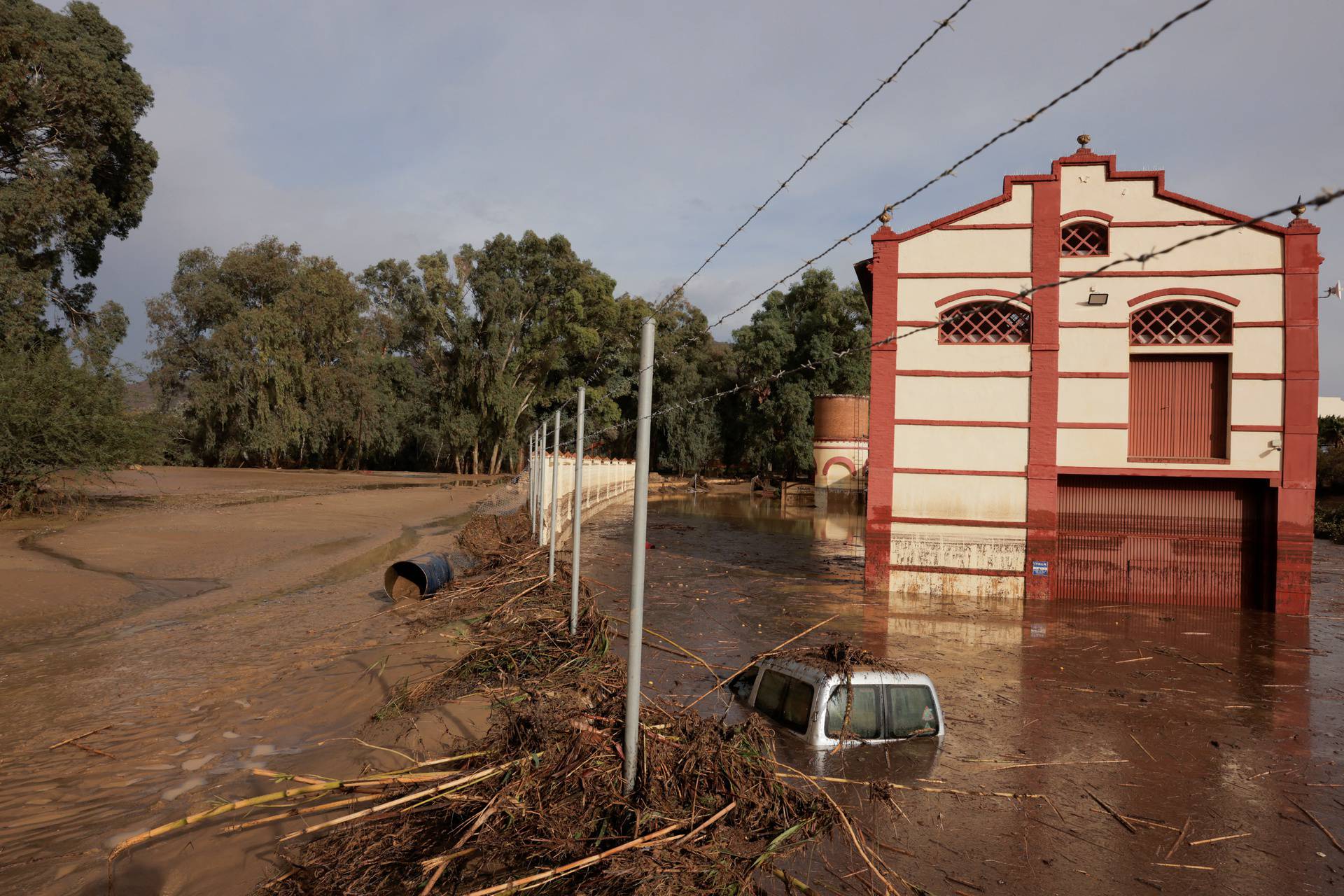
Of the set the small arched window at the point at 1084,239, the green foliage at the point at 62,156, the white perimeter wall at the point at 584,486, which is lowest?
the white perimeter wall at the point at 584,486

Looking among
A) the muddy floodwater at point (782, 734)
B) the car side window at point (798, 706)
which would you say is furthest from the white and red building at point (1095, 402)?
the car side window at point (798, 706)

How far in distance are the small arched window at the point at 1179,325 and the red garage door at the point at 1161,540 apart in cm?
288

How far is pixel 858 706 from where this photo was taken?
7.39 m

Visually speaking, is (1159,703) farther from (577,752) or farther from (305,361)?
(305,361)

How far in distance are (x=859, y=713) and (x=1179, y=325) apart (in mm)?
13619

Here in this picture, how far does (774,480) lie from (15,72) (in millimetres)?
48487

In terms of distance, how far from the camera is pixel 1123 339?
1628cm

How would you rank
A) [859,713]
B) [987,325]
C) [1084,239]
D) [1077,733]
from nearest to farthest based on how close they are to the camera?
[859,713]
[1077,733]
[1084,239]
[987,325]

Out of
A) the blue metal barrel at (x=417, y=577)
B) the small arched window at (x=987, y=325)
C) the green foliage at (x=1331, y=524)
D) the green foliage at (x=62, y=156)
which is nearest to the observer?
the blue metal barrel at (x=417, y=577)

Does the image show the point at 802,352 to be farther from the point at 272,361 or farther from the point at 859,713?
the point at 859,713

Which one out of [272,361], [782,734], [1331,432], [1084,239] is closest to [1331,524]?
[1331,432]

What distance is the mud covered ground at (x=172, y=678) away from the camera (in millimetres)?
4898

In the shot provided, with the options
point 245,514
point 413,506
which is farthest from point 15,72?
point 413,506

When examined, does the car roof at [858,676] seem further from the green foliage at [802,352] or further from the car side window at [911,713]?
the green foliage at [802,352]
